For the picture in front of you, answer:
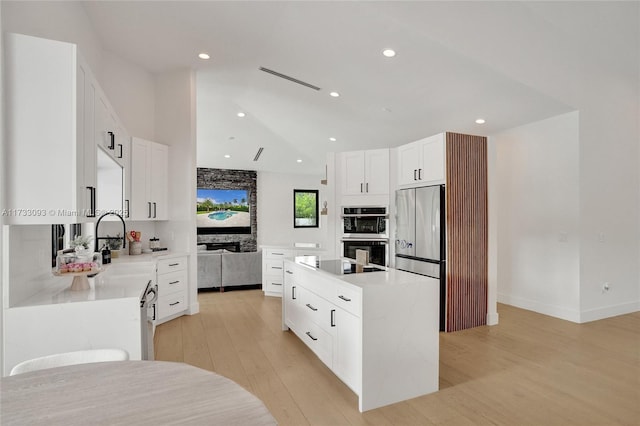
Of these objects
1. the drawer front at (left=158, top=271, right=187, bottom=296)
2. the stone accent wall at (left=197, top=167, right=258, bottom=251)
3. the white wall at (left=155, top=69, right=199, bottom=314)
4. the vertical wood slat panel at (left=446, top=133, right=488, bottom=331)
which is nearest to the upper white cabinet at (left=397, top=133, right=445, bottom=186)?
the vertical wood slat panel at (left=446, top=133, right=488, bottom=331)

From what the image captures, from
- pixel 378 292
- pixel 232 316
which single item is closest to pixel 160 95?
pixel 232 316

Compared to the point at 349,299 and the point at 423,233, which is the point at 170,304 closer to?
the point at 349,299

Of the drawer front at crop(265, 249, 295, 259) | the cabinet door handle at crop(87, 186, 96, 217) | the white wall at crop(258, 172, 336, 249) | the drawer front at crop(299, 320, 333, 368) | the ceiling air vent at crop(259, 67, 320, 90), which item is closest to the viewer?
the cabinet door handle at crop(87, 186, 96, 217)

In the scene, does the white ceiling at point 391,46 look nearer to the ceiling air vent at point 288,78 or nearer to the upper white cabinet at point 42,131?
the ceiling air vent at point 288,78

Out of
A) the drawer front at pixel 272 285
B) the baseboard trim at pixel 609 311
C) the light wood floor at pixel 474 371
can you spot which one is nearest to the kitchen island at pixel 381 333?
the light wood floor at pixel 474 371

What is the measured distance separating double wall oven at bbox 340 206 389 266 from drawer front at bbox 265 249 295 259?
1.05 metres

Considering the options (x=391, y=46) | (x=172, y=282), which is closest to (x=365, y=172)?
(x=391, y=46)

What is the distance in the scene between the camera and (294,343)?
3504 millimetres

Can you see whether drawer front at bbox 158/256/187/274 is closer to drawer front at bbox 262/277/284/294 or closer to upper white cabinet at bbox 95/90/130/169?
upper white cabinet at bbox 95/90/130/169

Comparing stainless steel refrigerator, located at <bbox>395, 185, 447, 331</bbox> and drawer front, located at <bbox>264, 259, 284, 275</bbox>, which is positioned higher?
stainless steel refrigerator, located at <bbox>395, 185, 447, 331</bbox>

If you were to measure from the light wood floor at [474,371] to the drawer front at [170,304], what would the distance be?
0.46 feet

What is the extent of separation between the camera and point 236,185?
933 centimetres

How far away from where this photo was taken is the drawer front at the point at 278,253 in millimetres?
5512

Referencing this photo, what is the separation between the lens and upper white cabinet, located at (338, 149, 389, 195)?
→ 473cm
